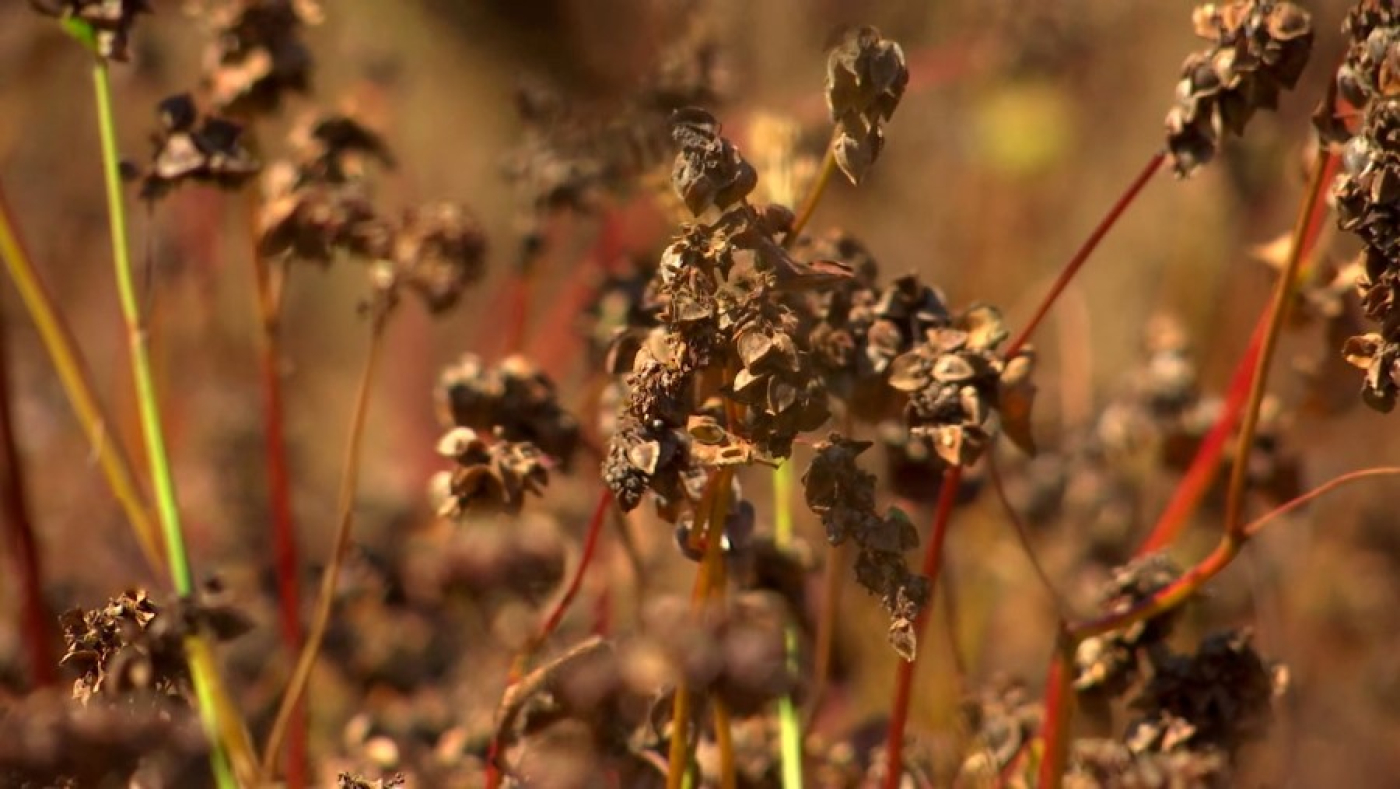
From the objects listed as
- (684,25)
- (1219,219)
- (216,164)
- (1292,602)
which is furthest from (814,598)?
(1219,219)

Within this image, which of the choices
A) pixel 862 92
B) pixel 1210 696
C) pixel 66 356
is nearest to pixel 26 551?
pixel 66 356

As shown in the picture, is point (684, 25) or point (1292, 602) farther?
point (1292, 602)

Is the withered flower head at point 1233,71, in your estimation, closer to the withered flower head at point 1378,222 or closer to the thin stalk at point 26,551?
the withered flower head at point 1378,222

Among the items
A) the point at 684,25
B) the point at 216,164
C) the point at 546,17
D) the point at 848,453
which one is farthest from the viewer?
the point at 546,17

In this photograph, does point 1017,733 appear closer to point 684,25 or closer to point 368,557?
point 368,557

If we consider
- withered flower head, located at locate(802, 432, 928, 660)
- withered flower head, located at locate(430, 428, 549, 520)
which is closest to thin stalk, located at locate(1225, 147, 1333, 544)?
withered flower head, located at locate(802, 432, 928, 660)

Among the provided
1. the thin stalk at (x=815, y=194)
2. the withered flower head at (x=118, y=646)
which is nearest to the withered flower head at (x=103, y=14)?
the withered flower head at (x=118, y=646)

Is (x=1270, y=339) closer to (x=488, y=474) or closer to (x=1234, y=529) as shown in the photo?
(x=1234, y=529)
